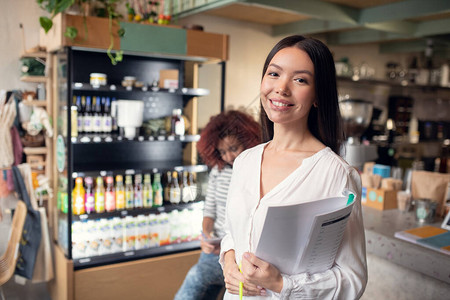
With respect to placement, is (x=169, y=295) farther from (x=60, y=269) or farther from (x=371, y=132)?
(x=371, y=132)

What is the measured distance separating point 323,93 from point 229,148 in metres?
1.21

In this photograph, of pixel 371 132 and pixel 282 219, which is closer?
pixel 282 219

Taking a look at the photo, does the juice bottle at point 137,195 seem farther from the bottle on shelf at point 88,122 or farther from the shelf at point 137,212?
the bottle on shelf at point 88,122

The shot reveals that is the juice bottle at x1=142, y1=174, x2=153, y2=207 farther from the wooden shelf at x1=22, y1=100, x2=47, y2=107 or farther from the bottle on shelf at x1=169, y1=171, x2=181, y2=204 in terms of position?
the wooden shelf at x1=22, y1=100, x2=47, y2=107

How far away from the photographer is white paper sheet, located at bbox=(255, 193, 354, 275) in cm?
106

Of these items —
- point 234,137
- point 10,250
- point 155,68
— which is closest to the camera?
point 234,137

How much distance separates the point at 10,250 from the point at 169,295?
1371 mm

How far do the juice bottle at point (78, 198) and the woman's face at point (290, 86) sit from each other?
8.67ft

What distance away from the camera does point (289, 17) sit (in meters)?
5.11

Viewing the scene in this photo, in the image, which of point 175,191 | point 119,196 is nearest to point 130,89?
point 119,196

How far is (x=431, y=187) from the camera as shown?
2.76 meters

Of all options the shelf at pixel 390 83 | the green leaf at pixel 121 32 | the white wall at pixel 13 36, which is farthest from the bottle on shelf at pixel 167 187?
the shelf at pixel 390 83

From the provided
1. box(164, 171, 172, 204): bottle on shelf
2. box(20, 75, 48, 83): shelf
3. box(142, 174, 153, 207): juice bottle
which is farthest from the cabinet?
box(164, 171, 172, 204): bottle on shelf

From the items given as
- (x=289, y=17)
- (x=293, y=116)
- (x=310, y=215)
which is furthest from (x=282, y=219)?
(x=289, y=17)
